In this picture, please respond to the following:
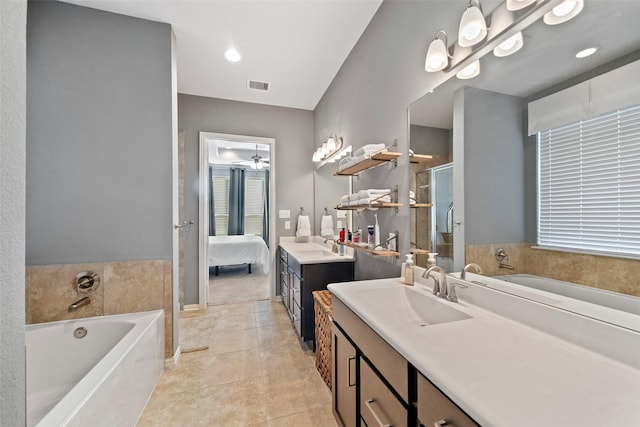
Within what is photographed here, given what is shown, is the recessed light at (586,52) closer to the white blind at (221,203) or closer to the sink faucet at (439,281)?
the sink faucet at (439,281)

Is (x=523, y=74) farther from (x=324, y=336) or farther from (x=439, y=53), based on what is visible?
(x=324, y=336)

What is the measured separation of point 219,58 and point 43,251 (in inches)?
86.5

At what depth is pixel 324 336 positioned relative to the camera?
1850mm

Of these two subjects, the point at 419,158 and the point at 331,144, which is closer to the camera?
the point at 419,158

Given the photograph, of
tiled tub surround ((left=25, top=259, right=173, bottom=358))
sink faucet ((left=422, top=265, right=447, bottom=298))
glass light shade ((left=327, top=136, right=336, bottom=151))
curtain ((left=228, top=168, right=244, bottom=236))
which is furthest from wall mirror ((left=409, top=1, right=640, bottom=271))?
curtain ((left=228, top=168, right=244, bottom=236))

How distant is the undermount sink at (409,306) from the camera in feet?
3.76

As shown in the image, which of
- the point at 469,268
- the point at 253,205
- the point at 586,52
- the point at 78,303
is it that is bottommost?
the point at 78,303

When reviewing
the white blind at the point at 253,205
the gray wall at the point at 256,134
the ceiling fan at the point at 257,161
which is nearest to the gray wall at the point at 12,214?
the gray wall at the point at 256,134

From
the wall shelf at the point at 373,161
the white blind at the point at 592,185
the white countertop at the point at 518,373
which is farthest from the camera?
the wall shelf at the point at 373,161

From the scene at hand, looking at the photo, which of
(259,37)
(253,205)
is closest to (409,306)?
(259,37)

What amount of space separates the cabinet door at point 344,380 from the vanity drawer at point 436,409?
19.4 inches

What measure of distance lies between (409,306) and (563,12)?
1311mm

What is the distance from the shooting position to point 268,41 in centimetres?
230

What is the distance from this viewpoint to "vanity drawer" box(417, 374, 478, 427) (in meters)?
0.58
